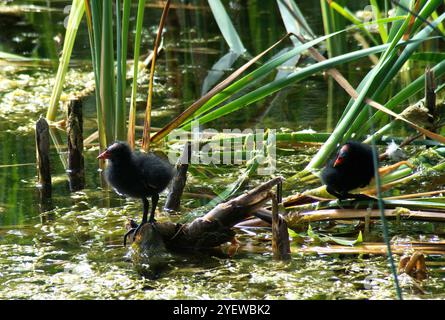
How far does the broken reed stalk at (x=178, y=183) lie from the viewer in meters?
4.89

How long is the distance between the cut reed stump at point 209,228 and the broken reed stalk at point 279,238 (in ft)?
0.37

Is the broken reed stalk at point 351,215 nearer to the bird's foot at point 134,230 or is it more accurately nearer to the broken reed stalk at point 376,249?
the broken reed stalk at point 376,249

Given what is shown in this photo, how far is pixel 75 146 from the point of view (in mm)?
5637

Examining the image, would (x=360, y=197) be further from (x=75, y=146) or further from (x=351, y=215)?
(x=75, y=146)

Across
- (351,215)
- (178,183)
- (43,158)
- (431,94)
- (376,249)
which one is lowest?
(376,249)

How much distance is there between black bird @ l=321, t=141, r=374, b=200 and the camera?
4477 millimetres

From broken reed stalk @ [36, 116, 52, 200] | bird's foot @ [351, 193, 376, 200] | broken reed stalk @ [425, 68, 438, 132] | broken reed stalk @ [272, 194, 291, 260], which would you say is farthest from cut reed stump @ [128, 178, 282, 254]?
broken reed stalk @ [425, 68, 438, 132]

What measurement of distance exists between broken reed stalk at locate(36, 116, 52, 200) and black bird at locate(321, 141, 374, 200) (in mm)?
1798

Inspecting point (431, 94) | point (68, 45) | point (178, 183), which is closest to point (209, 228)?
point (178, 183)

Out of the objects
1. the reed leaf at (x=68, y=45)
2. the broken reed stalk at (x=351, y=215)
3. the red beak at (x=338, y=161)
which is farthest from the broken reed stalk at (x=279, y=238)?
the reed leaf at (x=68, y=45)

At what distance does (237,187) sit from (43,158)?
1259 mm

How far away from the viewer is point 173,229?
4.26m

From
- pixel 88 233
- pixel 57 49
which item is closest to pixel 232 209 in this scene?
pixel 88 233
